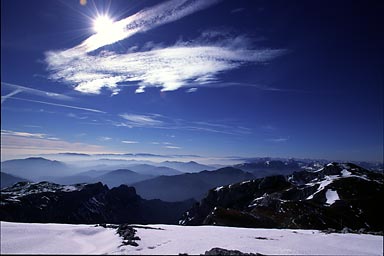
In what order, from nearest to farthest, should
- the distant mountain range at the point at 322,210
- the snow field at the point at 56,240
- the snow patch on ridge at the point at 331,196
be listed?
the snow field at the point at 56,240
the distant mountain range at the point at 322,210
the snow patch on ridge at the point at 331,196

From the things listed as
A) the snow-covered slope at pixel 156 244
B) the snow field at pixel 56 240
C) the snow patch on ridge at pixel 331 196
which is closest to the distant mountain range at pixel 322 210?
the snow patch on ridge at pixel 331 196

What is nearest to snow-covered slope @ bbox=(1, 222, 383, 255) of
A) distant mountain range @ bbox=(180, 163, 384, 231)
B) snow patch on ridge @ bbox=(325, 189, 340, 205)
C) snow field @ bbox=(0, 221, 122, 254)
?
snow field @ bbox=(0, 221, 122, 254)

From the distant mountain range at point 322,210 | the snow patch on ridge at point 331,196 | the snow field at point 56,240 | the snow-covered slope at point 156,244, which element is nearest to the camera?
the snow field at point 56,240

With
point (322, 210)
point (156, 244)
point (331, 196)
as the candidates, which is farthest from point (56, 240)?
point (331, 196)

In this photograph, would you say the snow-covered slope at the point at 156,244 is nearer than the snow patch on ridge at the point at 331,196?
Yes

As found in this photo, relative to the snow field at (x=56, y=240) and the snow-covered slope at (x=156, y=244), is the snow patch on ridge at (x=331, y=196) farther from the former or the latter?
the snow field at (x=56, y=240)

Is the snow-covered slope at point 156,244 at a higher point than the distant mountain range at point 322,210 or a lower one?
higher

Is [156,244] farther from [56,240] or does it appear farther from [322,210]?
[322,210]

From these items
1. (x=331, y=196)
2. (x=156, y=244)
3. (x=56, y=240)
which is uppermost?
(x=56, y=240)

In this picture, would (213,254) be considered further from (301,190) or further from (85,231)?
(301,190)

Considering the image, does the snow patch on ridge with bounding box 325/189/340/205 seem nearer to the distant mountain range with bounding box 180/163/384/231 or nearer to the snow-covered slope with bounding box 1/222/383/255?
the distant mountain range with bounding box 180/163/384/231

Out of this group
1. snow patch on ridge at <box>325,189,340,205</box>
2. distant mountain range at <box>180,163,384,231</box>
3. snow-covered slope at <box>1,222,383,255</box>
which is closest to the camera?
snow-covered slope at <box>1,222,383,255</box>

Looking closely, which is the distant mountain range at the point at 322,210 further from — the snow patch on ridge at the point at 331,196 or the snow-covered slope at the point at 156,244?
the snow-covered slope at the point at 156,244

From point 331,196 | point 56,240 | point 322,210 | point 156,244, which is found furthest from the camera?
point 331,196
